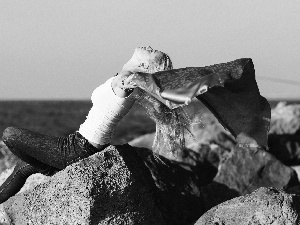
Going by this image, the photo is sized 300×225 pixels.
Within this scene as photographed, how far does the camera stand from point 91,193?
597 centimetres

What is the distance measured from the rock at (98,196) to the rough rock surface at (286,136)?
401 cm

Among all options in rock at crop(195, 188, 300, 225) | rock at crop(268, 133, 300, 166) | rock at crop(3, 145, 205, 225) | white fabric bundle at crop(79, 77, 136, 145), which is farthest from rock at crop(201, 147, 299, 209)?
white fabric bundle at crop(79, 77, 136, 145)

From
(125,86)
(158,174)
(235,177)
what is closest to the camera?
(125,86)

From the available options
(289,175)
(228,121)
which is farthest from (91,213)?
(289,175)

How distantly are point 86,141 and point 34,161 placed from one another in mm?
590

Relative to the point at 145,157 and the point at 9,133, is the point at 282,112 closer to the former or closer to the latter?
the point at 145,157

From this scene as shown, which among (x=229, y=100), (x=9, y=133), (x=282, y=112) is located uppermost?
Answer: (x=229, y=100)

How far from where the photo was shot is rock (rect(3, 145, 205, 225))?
601cm

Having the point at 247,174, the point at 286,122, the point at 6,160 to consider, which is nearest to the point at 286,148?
the point at 286,122

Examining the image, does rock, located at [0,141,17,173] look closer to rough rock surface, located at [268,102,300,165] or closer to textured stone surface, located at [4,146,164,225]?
textured stone surface, located at [4,146,164,225]

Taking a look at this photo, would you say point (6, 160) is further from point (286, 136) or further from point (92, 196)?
point (92, 196)

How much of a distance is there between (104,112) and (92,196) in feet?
2.34

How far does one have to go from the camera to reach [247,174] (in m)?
8.58

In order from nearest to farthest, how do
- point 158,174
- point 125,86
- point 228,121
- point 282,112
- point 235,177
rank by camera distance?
point 125,86 → point 228,121 → point 158,174 → point 235,177 → point 282,112
